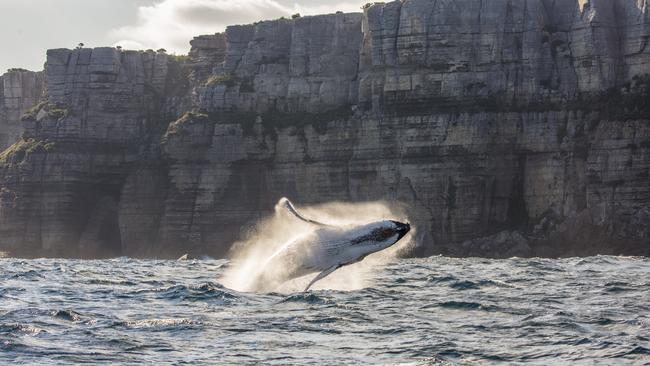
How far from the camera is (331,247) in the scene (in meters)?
39.1

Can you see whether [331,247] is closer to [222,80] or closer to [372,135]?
[372,135]

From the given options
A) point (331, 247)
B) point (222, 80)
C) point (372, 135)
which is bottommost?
point (331, 247)

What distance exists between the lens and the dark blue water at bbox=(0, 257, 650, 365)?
28078mm

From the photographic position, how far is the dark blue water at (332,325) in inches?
1105

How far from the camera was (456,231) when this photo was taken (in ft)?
399

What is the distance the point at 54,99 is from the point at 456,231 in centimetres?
6041

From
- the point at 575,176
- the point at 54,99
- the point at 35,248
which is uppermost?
the point at 54,99

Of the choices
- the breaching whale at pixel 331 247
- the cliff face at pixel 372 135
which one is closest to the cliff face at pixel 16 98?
the cliff face at pixel 372 135

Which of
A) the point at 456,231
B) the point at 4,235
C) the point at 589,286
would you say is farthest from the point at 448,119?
the point at 589,286

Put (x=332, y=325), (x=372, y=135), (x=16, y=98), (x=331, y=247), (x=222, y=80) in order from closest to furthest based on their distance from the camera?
(x=332, y=325)
(x=331, y=247)
(x=372, y=135)
(x=222, y=80)
(x=16, y=98)

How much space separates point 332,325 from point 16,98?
146476mm

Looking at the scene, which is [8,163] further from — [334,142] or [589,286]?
[589,286]

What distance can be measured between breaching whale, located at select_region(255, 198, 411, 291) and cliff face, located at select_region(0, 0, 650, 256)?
7279 centimetres

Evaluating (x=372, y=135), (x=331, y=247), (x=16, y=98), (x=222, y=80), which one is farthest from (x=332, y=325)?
(x=16, y=98)
